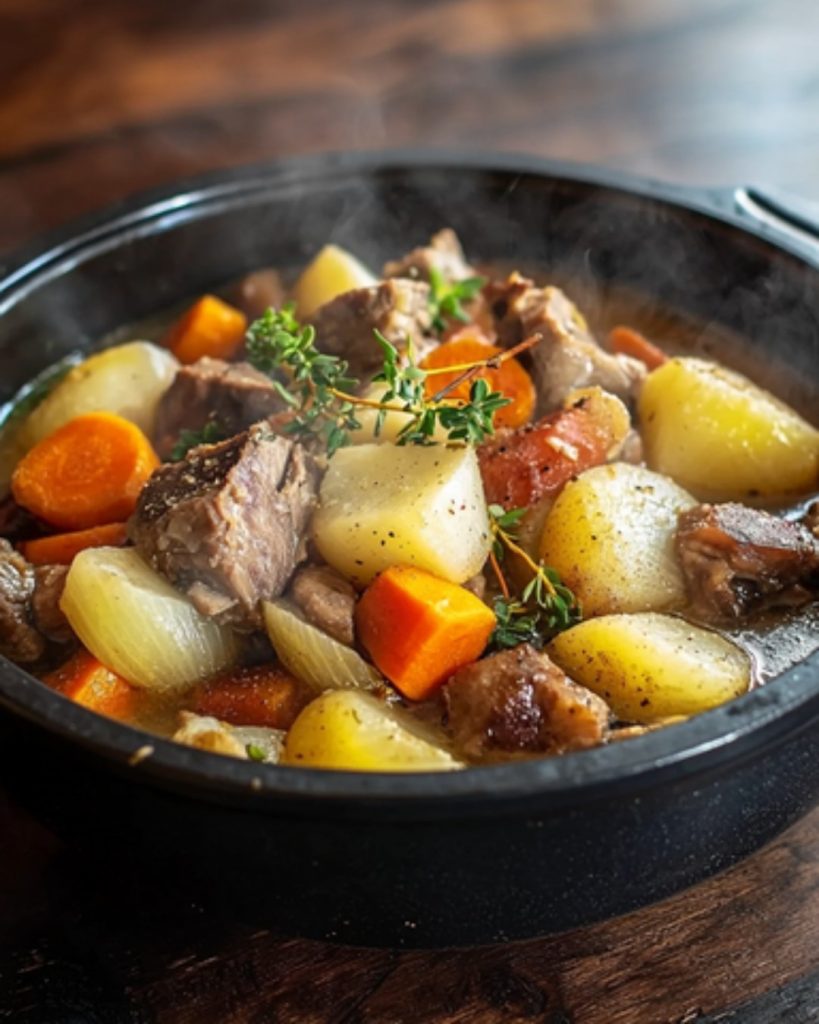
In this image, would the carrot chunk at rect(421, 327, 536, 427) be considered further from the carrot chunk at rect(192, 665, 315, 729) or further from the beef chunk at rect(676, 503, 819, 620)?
the carrot chunk at rect(192, 665, 315, 729)

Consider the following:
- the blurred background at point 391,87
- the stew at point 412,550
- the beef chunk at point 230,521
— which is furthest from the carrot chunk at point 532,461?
the blurred background at point 391,87

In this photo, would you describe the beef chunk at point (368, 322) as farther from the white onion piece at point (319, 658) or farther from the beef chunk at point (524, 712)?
the beef chunk at point (524, 712)

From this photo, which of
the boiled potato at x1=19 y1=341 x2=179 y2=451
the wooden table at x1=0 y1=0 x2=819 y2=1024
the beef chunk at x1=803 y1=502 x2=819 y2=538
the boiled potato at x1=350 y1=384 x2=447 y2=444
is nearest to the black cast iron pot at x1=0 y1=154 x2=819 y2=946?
the wooden table at x1=0 y1=0 x2=819 y2=1024

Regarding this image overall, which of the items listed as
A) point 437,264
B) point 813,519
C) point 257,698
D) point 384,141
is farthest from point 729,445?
point 384,141

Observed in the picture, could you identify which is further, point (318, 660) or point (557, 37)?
point (557, 37)

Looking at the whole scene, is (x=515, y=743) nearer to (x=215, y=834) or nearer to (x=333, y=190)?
(x=215, y=834)

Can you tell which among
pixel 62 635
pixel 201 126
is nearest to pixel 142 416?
pixel 62 635

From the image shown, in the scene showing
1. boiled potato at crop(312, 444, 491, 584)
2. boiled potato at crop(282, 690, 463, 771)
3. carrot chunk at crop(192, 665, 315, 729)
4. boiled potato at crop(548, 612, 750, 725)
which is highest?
boiled potato at crop(312, 444, 491, 584)
